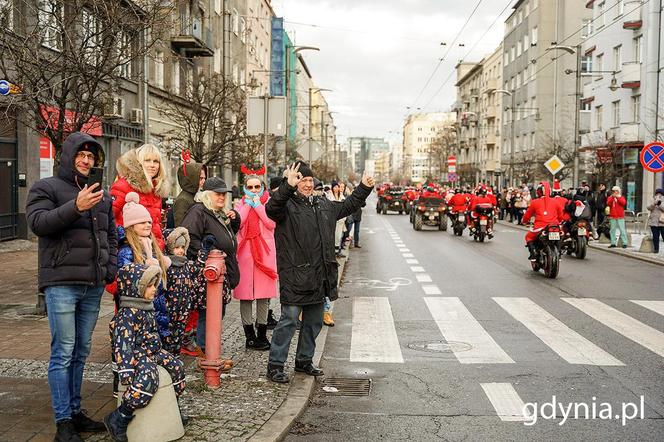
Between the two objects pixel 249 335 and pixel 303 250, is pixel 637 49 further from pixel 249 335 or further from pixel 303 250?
pixel 303 250

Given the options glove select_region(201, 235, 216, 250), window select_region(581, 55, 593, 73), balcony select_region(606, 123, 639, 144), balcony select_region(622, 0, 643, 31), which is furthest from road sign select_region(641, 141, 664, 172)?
window select_region(581, 55, 593, 73)

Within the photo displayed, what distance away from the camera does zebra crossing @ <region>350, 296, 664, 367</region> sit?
25.4ft

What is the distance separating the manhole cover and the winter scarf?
1.83 m

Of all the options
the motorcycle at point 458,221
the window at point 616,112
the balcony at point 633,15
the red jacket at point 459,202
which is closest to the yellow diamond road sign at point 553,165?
the red jacket at point 459,202

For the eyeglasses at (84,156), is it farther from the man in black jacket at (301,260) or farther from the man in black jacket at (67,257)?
the man in black jacket at (301,260)

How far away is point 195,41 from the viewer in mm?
33531

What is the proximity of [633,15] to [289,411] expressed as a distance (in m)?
38.5

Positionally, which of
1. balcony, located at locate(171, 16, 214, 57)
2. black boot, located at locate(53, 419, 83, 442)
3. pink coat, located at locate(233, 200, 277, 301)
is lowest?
black boot, located at locate(53, 419, 83, 442)

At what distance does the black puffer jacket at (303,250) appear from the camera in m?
6.48

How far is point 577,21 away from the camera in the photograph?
58875 millimetres

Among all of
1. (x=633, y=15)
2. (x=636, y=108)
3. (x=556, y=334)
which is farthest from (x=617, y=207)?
(x=633, y=15)

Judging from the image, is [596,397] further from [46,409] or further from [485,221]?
[485,221]

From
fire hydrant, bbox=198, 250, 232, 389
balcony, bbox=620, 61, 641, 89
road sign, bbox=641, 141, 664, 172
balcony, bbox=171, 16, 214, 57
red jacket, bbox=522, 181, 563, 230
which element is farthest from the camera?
balcony, bbox=620, 61, 641, 89

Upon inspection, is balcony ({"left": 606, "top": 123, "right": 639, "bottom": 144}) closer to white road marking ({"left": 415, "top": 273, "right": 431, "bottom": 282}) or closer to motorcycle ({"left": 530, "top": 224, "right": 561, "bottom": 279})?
motorcycle ({"left": 530, "top": 224, "right": 561, "bottom": 279})
